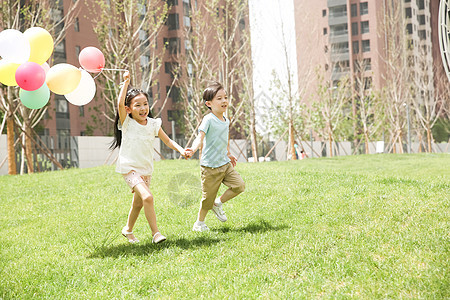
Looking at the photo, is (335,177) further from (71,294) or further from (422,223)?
(71,294)

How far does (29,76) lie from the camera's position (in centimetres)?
468

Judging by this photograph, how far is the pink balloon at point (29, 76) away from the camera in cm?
469

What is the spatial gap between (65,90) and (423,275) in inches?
158

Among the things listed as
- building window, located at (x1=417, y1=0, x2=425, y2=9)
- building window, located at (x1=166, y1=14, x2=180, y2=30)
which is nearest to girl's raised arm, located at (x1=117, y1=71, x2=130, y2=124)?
building window, located at (x1=166, y1=14, x2=180, y2=30)

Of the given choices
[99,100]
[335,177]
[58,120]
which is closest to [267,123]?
[99,100]

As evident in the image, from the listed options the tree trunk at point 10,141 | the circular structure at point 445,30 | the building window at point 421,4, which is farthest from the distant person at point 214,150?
the building window at point 421,4

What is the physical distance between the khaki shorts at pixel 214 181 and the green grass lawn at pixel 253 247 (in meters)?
0.42

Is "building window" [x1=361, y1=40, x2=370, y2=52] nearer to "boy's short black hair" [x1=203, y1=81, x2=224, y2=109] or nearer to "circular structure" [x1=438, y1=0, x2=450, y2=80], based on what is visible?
"circular structure" [x1=438, y1=0, x2=450, y2=80]

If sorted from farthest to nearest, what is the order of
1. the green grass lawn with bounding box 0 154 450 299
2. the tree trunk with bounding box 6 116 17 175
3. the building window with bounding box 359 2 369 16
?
the building window with bounding box 359 2 369 16 → the tree trunk with bounding box 6 116 17 175 → the green grass lawn with bounding box 0 154 450 299

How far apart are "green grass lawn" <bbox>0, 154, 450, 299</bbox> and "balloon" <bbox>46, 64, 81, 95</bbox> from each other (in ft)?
5.97

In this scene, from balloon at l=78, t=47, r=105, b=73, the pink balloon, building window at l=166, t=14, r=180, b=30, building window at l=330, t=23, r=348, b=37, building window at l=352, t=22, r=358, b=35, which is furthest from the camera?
building window at l=330, t=23, r=348, b=37

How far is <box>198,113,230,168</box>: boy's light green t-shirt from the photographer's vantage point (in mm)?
5340

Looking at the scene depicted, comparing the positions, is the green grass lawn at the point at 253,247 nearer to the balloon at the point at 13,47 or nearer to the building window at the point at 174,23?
the balloon at the point at 13,47

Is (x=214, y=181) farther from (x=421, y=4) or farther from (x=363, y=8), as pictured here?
(x=421, y=4)
